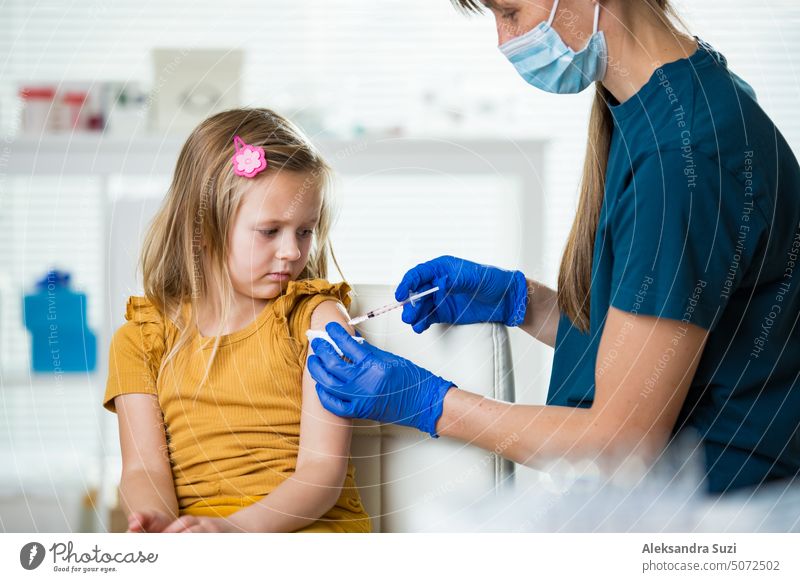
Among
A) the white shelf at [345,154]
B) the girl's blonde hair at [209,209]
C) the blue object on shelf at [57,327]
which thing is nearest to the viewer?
the girl's blonde hair at [209,209]

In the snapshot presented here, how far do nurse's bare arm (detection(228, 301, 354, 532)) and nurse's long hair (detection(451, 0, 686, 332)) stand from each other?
398 mm

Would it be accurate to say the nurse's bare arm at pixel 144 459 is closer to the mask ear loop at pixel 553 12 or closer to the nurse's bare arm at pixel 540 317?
the nurse's bare arm at pixel 540 317

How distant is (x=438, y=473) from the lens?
1.25 meters

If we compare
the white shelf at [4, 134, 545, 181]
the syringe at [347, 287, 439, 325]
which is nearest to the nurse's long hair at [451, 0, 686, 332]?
the syringe at [347, 287, 439, 325]

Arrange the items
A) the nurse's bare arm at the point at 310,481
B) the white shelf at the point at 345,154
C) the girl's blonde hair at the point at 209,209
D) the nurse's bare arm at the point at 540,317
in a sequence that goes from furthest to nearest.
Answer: the white shelf at the point at 345,154 < the nurse's bare arm at the point at 540,317 < the girl's blonde hair at the point at 209,209 < the nurse's bare arm at the point at 310,481

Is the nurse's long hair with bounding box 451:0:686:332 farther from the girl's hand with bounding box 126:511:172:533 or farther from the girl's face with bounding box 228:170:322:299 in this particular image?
the girl's hand with bounding box 126:511:172:533

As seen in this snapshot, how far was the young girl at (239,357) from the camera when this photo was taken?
1.17 m

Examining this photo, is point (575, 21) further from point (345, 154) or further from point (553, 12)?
point (345, 154)

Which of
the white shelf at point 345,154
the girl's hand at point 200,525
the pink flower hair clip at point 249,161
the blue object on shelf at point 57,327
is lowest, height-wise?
the girl's hand at point 200,525

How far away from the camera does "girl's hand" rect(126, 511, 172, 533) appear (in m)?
1.04

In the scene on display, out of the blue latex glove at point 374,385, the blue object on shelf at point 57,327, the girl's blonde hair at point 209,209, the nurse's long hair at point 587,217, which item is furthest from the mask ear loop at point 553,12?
the blue object on shelf at point 57,327

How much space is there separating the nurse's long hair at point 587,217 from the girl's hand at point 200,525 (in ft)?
1.96

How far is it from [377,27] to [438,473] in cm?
152

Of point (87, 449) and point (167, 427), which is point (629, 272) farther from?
point (87, 449)
